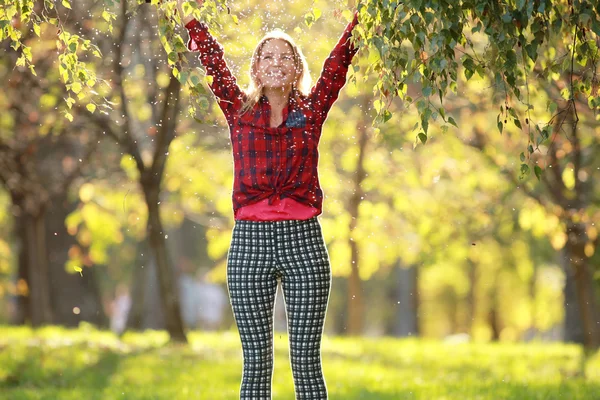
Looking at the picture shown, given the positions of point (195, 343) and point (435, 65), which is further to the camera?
point (195, 343)

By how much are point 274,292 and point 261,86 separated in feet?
2.79

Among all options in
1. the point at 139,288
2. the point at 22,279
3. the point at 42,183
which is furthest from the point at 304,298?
the point at 139,288

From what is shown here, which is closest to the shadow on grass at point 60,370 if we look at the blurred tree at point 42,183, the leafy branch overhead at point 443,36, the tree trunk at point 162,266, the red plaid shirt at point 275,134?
the tree trunk at point 162,266

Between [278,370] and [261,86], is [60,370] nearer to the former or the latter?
[278,370]

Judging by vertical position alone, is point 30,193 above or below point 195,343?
above

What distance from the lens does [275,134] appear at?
12.3 feet

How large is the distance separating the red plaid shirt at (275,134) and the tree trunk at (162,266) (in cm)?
586

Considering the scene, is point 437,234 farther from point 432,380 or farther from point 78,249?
point 78,249

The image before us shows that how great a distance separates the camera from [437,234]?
10859 millimetres

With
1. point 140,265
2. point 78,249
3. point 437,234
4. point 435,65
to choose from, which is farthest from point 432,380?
point 140,265

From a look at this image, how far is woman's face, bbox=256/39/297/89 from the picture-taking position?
3.80 meters

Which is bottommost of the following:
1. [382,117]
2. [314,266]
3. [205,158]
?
[314,266]

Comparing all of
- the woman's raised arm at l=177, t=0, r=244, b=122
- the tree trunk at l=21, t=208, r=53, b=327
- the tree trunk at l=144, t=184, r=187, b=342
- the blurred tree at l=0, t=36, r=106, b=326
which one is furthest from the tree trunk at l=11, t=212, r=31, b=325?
the woman's raised arm at l=177, t=0, r=244, b=122

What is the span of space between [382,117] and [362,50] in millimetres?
311
